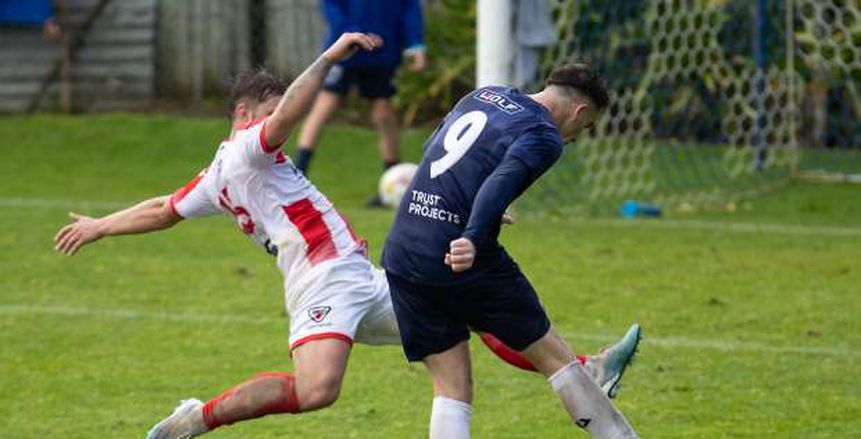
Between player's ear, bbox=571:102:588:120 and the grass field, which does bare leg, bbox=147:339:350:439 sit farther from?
player's ear, bbox=571:102:588:120

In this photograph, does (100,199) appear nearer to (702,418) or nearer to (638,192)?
(638,192)

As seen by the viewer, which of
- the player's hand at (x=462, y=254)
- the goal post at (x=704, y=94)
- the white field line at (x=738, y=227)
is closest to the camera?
the player's hand at (x=462, y=254)

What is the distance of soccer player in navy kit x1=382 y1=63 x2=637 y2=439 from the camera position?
5.59 m

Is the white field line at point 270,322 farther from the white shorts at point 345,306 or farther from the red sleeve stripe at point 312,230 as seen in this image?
the red sleeve stripe at point 312,230

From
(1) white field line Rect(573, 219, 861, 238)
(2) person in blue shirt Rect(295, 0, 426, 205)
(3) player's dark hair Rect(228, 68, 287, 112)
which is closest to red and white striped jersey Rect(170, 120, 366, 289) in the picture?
(3) player's dark hair Rect(228, 68, 287, 112)

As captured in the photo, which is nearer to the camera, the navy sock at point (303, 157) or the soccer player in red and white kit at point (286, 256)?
the soccer player in red and white kit at point (286, 256)

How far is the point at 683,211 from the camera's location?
13.0 meters

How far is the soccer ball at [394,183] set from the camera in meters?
12.7

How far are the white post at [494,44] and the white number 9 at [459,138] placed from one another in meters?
6.31

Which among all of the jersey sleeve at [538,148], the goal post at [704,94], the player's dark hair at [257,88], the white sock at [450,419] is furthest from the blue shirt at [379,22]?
the jersey sleeve at [538,148]

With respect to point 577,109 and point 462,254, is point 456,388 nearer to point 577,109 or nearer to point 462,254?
point 462,254

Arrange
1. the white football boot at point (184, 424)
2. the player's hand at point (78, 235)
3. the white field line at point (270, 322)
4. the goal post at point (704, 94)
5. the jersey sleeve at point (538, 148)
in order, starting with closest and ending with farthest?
1. the jersey sleeve at point (538, 148)
2. the white football boot at point (184, 424)
3. the player's hand at point (78, 235)
4. the white field line at point (270, 322)
5. the goal post at point (704, 94)

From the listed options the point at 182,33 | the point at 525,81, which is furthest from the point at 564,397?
the point at 182,33

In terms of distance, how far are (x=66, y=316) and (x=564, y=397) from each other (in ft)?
13.5
